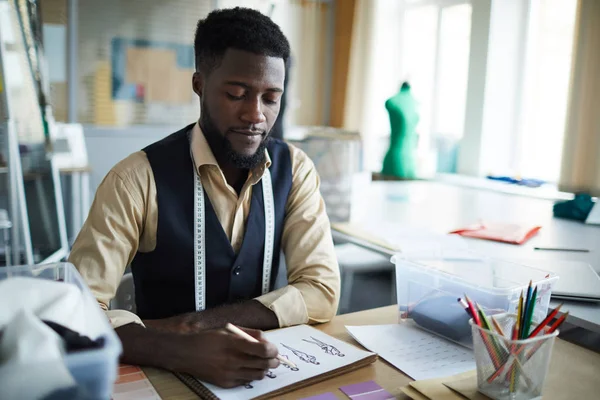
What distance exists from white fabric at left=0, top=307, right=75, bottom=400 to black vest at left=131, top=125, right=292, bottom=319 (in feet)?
2.44

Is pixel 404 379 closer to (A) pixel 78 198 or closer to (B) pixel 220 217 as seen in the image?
(B) pixel 220 217

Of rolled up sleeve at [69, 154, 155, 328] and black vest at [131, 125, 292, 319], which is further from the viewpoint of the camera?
→ black vest at [131, 125, 292, 319]

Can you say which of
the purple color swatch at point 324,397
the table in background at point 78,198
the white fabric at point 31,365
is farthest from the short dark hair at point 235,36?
the table in background at point 78,198

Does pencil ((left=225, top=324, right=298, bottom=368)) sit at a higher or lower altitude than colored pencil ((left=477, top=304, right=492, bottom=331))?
lower

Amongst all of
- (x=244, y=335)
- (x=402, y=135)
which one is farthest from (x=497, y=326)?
(x=402, y=135)

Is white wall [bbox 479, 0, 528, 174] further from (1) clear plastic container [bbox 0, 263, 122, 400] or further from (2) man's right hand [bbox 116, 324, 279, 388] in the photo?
(1) clear plastic container [bbox 0, 263, 122, 400]

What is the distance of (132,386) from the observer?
86cm

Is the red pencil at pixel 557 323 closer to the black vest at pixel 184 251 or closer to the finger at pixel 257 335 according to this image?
the finger at pixel 257 335

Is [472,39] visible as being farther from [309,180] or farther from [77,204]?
[77,204]

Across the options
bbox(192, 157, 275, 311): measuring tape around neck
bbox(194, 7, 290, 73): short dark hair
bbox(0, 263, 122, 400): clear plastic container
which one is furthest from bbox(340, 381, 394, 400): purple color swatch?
bbox(194, 7, 290, 73): short dark hair

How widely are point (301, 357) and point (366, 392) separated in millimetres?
146

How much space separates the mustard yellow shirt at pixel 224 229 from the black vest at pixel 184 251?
0.03 metres

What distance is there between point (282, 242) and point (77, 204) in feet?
9.67

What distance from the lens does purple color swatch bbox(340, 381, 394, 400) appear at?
843mm
